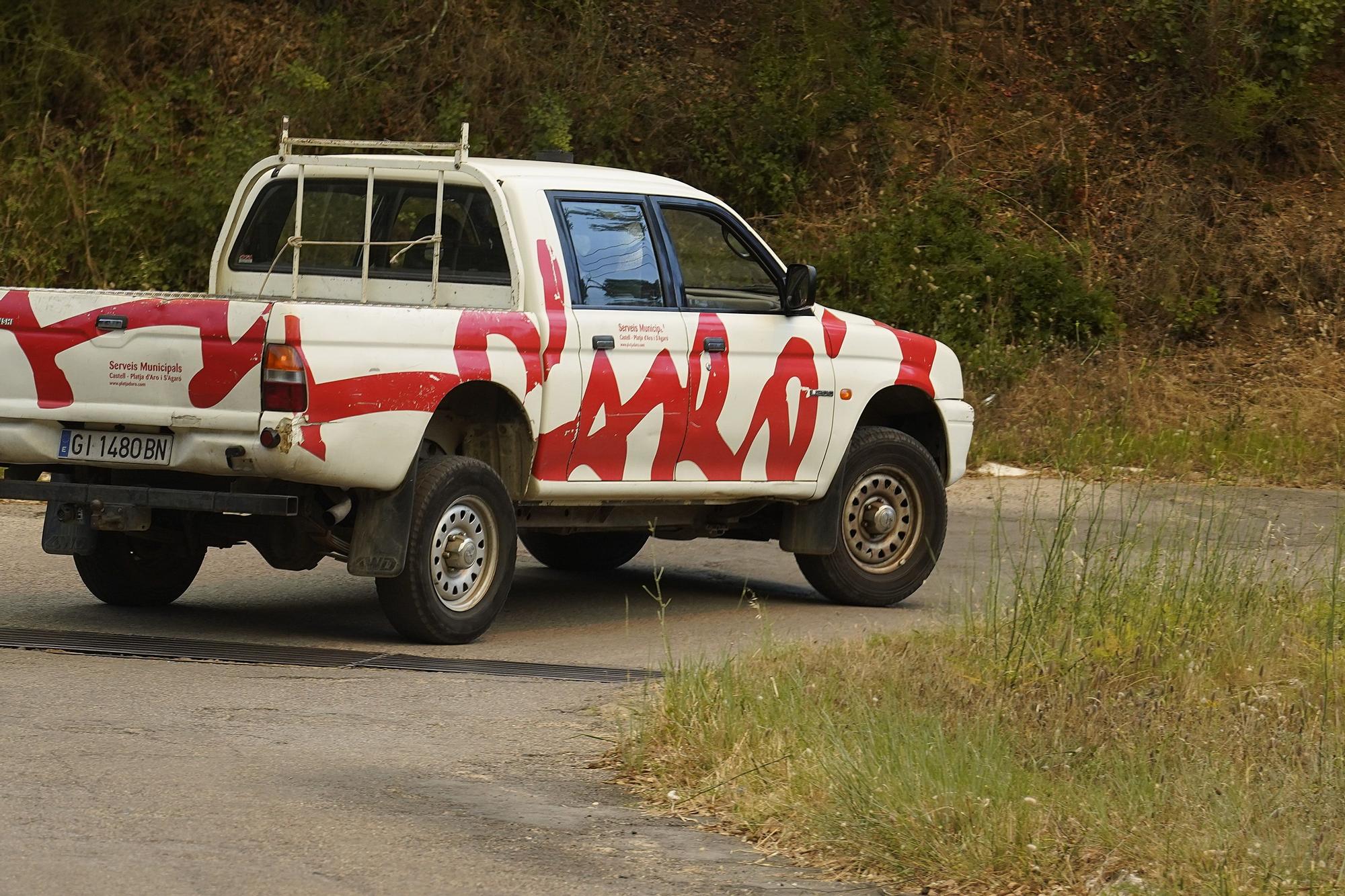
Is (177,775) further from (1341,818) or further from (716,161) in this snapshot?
(716,161)

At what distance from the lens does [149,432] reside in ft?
28.9

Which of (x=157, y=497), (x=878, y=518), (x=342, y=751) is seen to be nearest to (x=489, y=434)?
(x=157, y=497)

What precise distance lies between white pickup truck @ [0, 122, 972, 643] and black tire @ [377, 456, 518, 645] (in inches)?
0.5

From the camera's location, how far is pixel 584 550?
40.1 feet

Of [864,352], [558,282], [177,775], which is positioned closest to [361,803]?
[177,775]

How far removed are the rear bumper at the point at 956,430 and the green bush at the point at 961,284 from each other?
299 inches

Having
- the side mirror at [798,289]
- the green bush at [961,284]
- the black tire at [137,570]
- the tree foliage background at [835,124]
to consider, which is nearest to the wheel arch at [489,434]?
the black tire at [137,570]

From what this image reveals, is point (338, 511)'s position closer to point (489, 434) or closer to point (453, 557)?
point (453, 557)

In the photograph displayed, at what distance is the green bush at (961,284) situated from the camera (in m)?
19.8

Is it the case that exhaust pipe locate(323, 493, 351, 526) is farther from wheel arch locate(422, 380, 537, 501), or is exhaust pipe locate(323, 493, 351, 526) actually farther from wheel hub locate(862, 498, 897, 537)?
wheel hub locate(862, 498, 897, 537)

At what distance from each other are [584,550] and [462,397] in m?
2.86

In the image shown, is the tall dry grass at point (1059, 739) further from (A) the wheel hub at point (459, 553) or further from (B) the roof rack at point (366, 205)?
(B) the roof rack at point (366, 205)

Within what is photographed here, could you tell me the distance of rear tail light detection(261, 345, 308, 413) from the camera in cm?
840

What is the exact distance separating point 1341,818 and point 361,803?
9.16 ft
